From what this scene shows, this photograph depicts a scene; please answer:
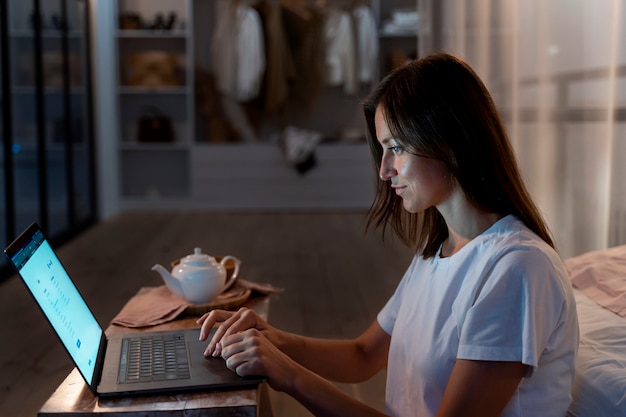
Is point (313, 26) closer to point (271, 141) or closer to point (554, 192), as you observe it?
point (271, 141)

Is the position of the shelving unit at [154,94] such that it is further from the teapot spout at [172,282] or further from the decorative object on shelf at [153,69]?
the teapot spout at [172,282]

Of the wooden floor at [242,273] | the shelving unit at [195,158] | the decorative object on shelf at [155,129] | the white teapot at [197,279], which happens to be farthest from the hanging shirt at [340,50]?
the white teapot at [197,279]

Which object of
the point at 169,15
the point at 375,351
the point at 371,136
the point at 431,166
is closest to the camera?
the point at 431,166

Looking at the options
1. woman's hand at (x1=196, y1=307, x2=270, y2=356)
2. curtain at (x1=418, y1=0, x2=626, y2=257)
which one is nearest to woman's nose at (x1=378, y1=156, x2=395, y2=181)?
woman's hand at (x1=196, y1=307, x2=270, y2=356)

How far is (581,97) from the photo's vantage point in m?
2.79

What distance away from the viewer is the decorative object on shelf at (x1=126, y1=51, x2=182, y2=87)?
7.20 m

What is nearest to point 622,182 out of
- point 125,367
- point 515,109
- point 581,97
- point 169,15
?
point 581,97

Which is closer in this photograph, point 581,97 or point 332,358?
point 332,358

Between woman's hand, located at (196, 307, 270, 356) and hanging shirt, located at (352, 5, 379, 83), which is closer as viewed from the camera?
woman's hand, located at (196, 307, 270, 356)

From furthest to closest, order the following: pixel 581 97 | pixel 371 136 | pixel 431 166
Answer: pixel 581 97
pixel 371 136
pixel 431 166

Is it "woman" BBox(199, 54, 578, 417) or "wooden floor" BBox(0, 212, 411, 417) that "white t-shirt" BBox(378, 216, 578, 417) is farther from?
"wooden floor" BBox(0, 212, 411, 417)

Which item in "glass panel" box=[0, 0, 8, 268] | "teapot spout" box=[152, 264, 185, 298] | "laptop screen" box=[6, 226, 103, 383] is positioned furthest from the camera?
"glass panel" box=[0, 0, 8, 268]

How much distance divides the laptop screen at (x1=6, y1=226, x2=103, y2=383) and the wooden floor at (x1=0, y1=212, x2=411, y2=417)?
51.9 inches

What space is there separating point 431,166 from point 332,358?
0.45 m
